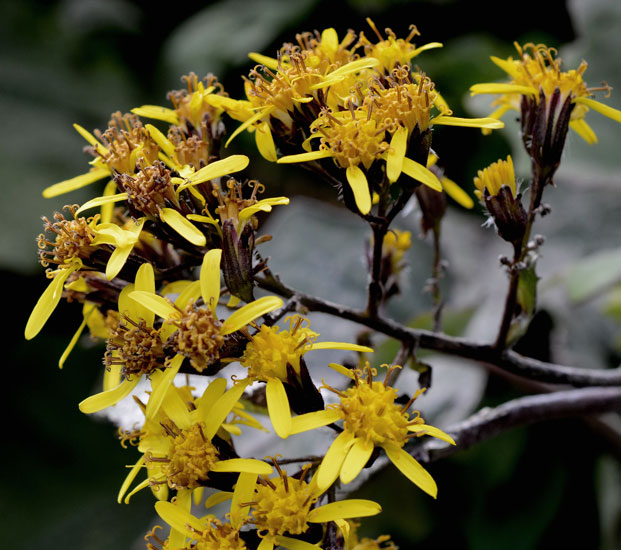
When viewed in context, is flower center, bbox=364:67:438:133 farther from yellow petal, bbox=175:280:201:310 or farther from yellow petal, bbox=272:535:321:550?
yellow petal, bbox=272:535:321:550

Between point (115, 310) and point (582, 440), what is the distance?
0.86 m

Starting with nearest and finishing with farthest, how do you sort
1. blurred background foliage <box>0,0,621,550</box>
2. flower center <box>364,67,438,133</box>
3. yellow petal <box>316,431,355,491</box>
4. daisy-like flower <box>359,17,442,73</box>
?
yellow petal <box>316,431,355,491</box>, flower center <box>364,67,438,133</box>, daisy-like flower <box>359,17,442,73</box>, blurred background foliage <box>0,0,621,550</box>

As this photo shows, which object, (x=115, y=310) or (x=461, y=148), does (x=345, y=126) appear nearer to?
(x=115, y=310)

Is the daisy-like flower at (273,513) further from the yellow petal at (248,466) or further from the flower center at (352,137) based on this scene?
the flower center at (352,137)

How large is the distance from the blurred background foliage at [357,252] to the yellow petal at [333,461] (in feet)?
1.58

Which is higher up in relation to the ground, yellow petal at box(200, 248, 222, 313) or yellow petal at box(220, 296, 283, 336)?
yellow petal at box(200, 248, 222, 313)

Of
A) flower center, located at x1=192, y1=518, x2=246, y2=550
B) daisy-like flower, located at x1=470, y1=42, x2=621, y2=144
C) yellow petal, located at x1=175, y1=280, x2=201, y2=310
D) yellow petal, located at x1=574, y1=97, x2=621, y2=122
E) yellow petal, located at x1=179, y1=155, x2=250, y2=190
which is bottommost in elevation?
flower center, located at x1=192, y1=518, x2=246, y2=550

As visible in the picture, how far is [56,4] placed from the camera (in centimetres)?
191

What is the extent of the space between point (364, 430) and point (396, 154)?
0.23 meters

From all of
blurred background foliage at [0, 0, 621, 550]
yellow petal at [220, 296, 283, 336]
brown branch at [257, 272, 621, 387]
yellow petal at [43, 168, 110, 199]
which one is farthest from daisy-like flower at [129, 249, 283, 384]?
blurred background foliage at [0, 0, 621, 550]

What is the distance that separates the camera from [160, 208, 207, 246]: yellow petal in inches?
21.2

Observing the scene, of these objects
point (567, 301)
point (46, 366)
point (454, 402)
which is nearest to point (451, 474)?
point (454, 402)

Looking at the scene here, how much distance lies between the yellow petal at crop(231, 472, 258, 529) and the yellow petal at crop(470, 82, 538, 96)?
0.41 m

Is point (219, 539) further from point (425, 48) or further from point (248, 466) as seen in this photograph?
point (425, 48)
